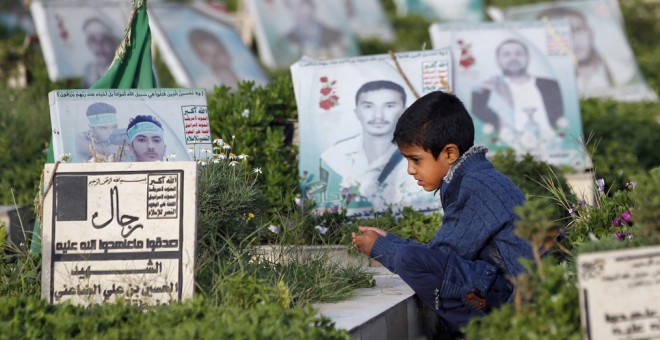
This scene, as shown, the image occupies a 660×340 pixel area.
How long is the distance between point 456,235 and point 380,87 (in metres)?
2.66

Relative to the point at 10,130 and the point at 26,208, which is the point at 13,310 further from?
the point at 10,130

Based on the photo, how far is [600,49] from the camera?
14781 mm

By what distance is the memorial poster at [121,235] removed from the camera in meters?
4.62

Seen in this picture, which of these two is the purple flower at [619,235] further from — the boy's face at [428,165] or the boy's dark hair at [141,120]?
the boy's dark hair at [141,120]

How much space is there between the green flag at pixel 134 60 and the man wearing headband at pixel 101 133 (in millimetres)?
306

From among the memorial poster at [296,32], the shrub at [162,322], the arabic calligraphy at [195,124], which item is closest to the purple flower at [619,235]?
the shrub at [162,322]

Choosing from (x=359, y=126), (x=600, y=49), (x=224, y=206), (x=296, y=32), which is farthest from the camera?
(x=296, y=32)

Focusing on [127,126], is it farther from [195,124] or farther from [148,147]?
[195,124]

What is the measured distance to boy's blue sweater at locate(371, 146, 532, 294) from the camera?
15.8ft

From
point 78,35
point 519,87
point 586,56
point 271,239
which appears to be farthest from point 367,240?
point 586,56

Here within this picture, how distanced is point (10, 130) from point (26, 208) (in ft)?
4.75

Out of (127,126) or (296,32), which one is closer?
(127,126)

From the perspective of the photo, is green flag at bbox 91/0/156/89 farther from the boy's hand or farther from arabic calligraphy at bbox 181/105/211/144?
the boy's hand

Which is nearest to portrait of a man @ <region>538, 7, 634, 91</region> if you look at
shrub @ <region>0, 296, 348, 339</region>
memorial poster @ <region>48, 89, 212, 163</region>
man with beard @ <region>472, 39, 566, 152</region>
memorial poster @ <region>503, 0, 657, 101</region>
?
memorial poster @ <region>503, 0, 657, 101</region>
